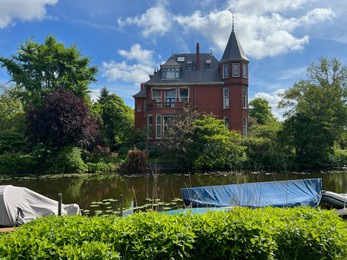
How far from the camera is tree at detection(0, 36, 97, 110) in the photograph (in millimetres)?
31438

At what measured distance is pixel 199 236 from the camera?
13.1 ft

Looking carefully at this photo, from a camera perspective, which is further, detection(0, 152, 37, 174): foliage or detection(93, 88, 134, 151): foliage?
detection(93, 88, 134, 151): foliage

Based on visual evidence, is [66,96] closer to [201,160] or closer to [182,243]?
[201,160]

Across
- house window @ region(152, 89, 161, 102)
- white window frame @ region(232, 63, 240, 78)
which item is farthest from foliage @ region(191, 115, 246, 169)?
house window @ region(152, 89, 161, 102)

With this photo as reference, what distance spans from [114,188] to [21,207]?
852 cm

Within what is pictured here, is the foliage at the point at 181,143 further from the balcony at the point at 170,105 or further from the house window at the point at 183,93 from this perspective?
the house window at the point at 183,93

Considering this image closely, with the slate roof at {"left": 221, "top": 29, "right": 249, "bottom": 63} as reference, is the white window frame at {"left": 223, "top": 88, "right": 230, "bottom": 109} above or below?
below

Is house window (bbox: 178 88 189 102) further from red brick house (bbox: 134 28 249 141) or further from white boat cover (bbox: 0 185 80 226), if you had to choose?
white boat cover (bbox: 0 185 80 226)

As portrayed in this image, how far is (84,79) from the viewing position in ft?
111

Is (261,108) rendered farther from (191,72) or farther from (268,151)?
(268,151)

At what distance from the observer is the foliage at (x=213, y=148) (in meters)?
25.0

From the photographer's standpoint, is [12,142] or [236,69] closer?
[12,142]

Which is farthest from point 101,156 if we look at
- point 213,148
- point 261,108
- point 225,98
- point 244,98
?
point 261,108

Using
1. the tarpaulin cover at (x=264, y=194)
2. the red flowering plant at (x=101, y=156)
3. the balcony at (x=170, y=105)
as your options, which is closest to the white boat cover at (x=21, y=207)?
the tarpaulin cover at (x=264, y=194)
